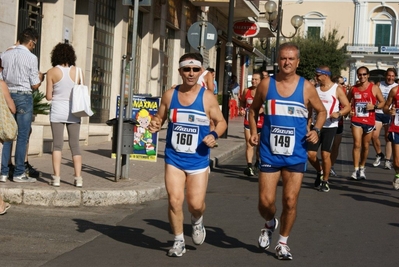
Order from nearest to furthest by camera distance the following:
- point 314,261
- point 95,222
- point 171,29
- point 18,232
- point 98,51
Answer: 1. point 314,261
2. point 18,232
3. point 95,222
4. point 98,51
5. point 171,29

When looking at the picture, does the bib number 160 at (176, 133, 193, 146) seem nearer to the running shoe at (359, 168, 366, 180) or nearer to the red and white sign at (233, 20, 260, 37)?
the running shoe at (359, 168, 366, 180)

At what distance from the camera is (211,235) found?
8500mm

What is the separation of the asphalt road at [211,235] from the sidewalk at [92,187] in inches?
7.1

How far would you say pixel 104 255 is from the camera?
7305 mm

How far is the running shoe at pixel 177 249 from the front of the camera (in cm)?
727

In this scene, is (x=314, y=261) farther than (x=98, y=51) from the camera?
No

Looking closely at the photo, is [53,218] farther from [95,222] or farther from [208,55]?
[208,55]

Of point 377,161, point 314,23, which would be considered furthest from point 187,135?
point 314,23

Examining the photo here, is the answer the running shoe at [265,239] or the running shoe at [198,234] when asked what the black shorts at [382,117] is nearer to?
the running shoe at [265,239]

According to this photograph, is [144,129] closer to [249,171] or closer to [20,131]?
[249,171]

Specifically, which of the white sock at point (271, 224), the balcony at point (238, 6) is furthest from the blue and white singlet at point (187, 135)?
the balcony at point (238, 6)

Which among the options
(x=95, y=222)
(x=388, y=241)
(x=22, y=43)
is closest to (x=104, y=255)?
(x=95, y=222)

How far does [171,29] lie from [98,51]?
8269mm

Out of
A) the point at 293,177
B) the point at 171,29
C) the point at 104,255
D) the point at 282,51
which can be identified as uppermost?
Answer: the point at 171,29
